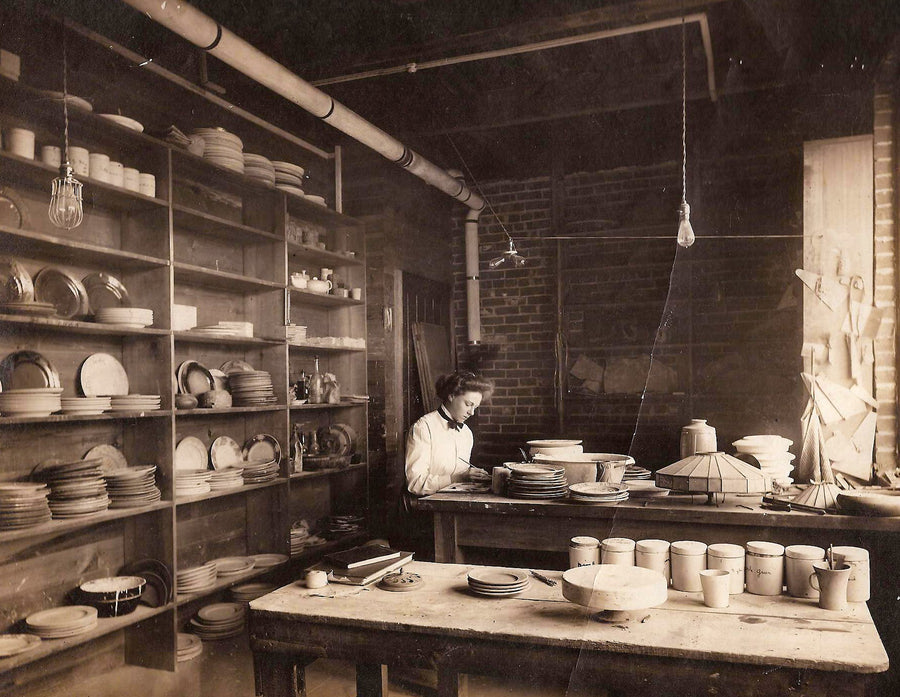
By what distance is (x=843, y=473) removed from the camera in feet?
13.1

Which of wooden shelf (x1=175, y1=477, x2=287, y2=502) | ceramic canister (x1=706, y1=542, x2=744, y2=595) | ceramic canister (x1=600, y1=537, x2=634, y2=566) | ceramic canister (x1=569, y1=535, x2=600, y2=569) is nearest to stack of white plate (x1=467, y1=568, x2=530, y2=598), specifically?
ceramic canister (x1=569, y1=535, x2=600, y2=569)

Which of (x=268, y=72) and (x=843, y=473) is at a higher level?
(x=268, y=72)

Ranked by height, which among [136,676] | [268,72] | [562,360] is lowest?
[136,676]

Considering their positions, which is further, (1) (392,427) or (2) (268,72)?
(1) (392,427)

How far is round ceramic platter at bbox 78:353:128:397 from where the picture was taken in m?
3.64

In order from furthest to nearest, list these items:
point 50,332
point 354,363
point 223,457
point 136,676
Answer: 1. point 354,363
2. point 223,457
3. point 136,676
4. point 50,332

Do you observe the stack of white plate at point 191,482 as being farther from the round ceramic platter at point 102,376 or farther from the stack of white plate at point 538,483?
the stack of white plate at point 538,483

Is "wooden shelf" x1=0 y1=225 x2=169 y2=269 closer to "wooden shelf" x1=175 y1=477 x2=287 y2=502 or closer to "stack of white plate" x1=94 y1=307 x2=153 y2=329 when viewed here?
"stack of white plate" x1=94 y1=307 x2=153 y2=329

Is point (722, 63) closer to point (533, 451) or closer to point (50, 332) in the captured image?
point (533, 451)

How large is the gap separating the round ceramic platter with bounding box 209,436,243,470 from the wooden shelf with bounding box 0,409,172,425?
713 mm

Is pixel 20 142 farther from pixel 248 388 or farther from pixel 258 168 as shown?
pixel 248 388

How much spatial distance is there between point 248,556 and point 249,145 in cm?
279

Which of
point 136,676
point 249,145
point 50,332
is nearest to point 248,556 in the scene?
point 136,676

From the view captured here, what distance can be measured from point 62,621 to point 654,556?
8.64ft
